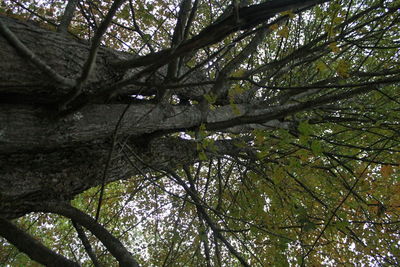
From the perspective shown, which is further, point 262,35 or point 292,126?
point 292,126

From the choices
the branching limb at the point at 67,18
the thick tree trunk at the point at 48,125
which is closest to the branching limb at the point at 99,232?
the thick tree trunk at the point at 48,125

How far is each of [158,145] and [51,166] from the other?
1.13m

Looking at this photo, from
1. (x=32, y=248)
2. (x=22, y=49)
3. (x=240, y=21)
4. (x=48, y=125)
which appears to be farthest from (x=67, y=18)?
(x=32, y=248)

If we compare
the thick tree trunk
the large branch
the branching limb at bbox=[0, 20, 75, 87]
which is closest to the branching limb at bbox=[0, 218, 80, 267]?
the thick tree trunk

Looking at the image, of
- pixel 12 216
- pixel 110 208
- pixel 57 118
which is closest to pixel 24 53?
pixel 57 118

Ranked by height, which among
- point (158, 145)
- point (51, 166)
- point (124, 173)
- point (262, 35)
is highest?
point (262, 35)

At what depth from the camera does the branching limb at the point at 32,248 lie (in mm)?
2184

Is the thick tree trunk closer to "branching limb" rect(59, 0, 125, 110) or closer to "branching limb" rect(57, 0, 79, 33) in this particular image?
"branching limb" rect(59, 0, 125, 110)

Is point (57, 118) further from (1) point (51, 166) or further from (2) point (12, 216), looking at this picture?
(2) point (12, 216)

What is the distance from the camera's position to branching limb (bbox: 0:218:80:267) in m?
2.18

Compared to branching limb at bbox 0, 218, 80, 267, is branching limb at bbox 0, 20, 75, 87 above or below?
above

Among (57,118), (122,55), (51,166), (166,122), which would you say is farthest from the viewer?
(166,122)

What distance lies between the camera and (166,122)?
2.51 m

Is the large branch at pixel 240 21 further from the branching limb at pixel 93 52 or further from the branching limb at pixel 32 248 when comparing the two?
the branching limb at pixel 32 248
